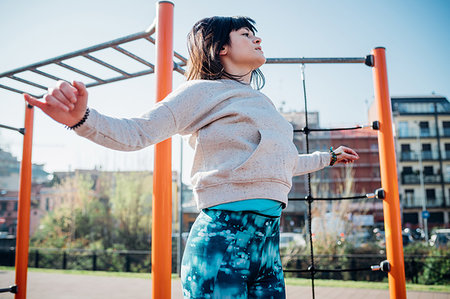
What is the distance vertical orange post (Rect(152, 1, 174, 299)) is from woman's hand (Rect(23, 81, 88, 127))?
0.77 m

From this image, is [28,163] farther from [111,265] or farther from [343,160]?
[111,265]

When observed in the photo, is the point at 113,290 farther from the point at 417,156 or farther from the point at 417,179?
the point at 417,156

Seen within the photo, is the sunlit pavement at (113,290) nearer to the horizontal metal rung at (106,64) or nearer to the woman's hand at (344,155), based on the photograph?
the horizontal metal rung at (106,64)

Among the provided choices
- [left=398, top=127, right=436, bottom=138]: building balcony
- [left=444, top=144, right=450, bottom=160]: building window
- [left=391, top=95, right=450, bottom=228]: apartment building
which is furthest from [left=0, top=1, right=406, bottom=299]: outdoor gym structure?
[left=444, top=144, right=450, bottom=160]: building window

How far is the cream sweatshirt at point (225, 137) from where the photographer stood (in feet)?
3.20

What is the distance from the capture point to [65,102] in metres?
0.75

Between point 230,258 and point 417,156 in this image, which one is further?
point 417,156

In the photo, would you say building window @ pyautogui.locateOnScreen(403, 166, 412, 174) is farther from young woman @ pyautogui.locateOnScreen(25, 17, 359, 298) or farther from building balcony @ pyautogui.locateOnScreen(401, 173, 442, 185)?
young woman @ pyautogui.locateOnScreen(25, 17, 359, 298)

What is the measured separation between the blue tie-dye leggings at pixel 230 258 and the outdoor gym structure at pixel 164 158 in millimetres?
541

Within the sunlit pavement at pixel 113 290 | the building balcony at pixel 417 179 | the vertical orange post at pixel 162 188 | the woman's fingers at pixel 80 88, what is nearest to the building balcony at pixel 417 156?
the building balcony at pixel 417 179

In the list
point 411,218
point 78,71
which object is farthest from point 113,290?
point 411,218

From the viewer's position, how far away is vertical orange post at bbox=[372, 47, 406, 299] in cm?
210

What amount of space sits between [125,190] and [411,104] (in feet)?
100.0

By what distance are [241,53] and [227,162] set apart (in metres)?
0.39
